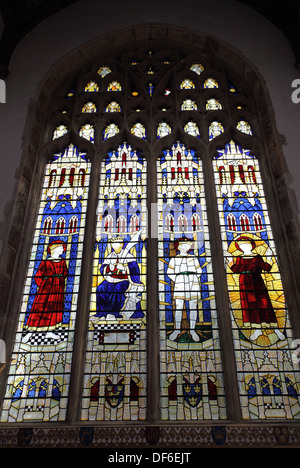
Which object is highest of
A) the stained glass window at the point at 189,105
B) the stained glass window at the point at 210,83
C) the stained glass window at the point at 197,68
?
the stained glass window at the point at 197,68

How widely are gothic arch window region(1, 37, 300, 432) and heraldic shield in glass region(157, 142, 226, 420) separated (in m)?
0.02

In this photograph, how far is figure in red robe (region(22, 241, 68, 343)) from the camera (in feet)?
20.9

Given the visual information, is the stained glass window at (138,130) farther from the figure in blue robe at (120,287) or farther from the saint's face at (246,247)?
the saint's face at (246,247)

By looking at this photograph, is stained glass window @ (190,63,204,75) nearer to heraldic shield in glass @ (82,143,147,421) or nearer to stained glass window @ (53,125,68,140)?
heraldic shield in glass @ (82,143,147,421)

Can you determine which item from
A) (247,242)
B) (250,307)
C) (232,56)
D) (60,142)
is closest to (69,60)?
(60,142)

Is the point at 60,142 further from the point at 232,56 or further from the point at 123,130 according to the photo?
the point at 232,56

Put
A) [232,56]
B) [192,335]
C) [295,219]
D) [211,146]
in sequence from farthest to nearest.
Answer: [232,56]
[211,146]
[295,219]
[192,335]

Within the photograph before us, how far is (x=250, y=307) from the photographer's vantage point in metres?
6.42

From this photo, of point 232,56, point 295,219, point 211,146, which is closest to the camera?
point 295,219

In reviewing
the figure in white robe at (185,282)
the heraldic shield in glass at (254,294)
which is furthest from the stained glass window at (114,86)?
the figure in white robe at (185,282)

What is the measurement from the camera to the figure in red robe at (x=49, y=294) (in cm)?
636

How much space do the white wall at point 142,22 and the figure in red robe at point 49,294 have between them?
1.64 meters

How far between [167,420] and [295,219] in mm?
2979

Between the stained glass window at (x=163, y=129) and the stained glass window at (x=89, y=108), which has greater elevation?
the stained glass window at (x=89, y=108)
